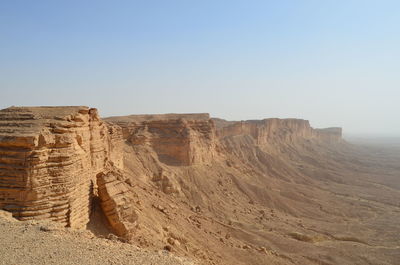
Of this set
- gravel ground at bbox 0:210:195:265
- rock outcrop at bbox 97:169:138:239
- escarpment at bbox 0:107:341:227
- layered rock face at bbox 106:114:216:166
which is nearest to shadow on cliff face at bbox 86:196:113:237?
rock outcrop at bbox 97:169:138:239

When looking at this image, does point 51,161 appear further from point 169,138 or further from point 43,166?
point 169,138

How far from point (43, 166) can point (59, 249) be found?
162 inches

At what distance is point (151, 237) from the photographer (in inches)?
583

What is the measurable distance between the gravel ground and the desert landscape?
0.03 metres

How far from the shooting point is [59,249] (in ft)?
27.0

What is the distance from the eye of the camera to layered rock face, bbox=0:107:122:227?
11.0 m

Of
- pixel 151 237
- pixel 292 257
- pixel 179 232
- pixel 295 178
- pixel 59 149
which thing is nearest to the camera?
pixel 59 149

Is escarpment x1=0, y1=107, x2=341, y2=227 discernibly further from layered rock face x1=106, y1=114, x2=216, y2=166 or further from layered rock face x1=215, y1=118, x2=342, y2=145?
layered rock face x1=215, y1=118, x2=342, y2=145

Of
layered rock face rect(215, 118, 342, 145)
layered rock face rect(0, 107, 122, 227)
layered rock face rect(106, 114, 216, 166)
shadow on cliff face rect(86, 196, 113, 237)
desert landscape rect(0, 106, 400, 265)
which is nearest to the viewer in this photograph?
desert landscape rect(0, 106, 400, 265)

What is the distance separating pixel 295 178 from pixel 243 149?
10.2 metres

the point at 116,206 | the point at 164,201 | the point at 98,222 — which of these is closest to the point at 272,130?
the point at 164,201

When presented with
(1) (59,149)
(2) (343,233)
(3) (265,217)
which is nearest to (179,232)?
(1) (59,149)

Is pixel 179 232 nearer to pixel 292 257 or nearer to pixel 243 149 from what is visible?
pixel 292 257

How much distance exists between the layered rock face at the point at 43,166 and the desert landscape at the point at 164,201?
0.12 feet
